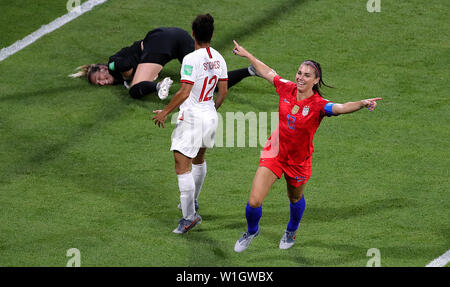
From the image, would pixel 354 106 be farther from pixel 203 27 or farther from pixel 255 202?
pixel 203 27

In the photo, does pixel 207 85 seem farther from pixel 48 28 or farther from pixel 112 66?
pixel 48 28

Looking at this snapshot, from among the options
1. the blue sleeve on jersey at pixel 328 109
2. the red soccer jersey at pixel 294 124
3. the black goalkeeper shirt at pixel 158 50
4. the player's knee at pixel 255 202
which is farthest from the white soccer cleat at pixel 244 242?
the black goalkeeper shirt at pixel 158 50

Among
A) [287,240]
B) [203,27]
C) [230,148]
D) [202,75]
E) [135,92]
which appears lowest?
[287,240]

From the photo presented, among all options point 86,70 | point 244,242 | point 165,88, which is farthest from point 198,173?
point 86,70

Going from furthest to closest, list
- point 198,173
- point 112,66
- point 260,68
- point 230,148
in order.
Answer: point 112,66 → point 230,148 → point 198,173 → point 260,68

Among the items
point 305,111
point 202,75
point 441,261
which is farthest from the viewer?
point 202,75

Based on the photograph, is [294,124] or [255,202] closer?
[294,124]

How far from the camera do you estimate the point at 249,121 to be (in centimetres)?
1080

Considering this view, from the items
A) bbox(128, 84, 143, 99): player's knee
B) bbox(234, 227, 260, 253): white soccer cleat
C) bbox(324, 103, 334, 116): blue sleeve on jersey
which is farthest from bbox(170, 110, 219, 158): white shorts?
bbox(128, 84, 143, 99): player's knee

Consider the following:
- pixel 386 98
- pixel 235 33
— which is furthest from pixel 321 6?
pixel 386 98

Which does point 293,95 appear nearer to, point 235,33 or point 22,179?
point 22,179

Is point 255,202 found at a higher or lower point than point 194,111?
lower

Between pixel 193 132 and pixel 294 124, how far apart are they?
1.08m

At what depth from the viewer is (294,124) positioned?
7.27 m
